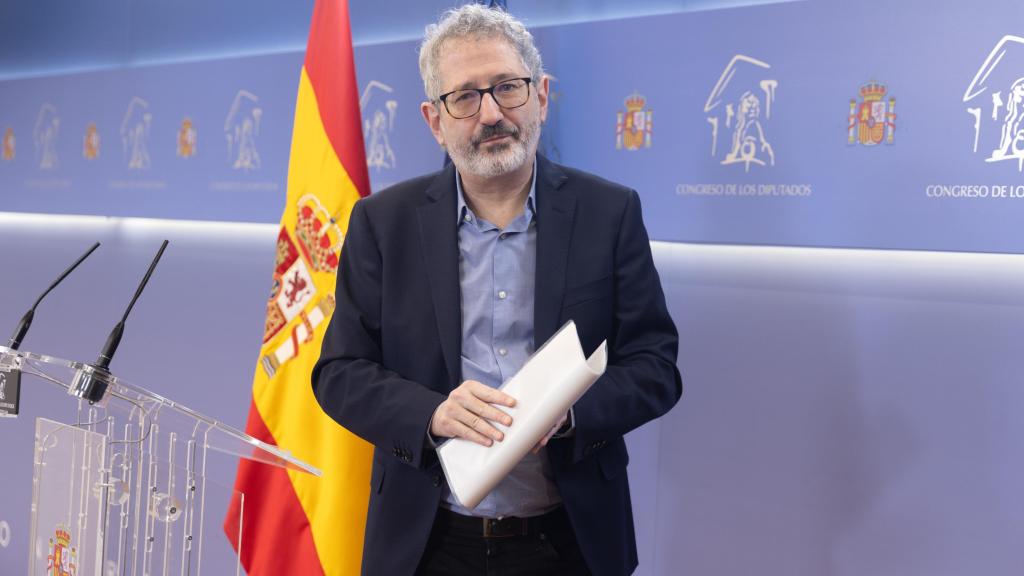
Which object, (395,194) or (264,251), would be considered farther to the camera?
(264,251)

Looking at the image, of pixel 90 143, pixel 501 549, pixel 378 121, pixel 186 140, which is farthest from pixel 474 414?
pixel 90 143

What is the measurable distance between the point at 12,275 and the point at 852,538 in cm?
Answer: 422

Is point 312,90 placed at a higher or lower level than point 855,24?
lower

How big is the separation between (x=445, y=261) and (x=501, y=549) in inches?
20.1

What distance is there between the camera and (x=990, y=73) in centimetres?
212

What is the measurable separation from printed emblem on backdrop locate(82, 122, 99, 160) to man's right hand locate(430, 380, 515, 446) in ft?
10.8

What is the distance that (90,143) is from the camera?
423cm

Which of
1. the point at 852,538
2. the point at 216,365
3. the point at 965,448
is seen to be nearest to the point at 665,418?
the point at 852,538

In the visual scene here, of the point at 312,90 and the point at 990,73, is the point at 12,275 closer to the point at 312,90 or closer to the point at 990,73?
the point at 312,90

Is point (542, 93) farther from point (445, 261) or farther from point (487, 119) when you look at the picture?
point (445, 261)

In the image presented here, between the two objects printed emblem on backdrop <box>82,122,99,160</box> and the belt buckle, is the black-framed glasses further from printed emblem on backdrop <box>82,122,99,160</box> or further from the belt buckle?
printed emblem on backdrop <box>82,122,99,160</box>

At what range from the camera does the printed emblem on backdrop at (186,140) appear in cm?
386

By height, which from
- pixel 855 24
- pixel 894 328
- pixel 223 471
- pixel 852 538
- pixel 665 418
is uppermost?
pixel 855 24

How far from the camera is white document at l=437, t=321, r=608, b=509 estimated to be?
4.35 ft
